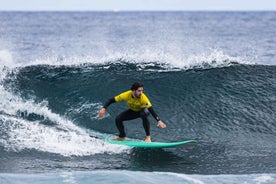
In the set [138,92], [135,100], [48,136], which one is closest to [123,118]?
[135,100]

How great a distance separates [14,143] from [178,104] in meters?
5.34

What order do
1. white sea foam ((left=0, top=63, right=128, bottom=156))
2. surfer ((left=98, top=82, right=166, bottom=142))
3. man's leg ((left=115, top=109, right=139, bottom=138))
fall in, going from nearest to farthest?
surfer ((left=98, top=82, right=166, bottom=142)), white sea foam ((left=0, top=63, right=128, bottom=156)), man's leg ((left=115, top=109, right=139, bottom=138))

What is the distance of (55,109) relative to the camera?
16.4 m

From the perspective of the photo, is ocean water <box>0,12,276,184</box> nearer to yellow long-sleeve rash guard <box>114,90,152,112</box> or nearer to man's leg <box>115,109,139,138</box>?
man's leg <box>115,109,139,138</box>

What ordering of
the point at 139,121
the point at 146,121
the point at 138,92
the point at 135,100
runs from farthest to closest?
1. the point at 139,121
2. the point at 135,100
3. the point at 146,121
4. the point at 138,92

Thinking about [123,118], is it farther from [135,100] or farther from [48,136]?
[48,136]

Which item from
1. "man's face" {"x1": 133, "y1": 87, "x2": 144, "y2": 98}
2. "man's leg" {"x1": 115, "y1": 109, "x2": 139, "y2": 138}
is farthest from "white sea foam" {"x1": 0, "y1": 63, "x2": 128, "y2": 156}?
"man's face" {"x1": 133, "y1": 87, "x2": 144, "y2": 98}

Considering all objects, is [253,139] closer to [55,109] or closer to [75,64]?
[55,109]

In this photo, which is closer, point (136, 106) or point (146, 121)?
point (146, 121)

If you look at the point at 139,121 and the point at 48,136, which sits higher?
the point at 139,121

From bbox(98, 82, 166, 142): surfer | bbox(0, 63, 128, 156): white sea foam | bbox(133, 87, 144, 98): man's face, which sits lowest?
bbox(0, 63, 128, 156): white sea foam

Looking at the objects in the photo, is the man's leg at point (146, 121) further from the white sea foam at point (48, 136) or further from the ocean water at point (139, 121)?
the white sea foam at point (48, 136)

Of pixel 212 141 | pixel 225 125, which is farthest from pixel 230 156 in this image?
pixel 225 125

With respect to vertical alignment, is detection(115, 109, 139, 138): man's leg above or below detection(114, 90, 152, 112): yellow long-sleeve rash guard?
below
